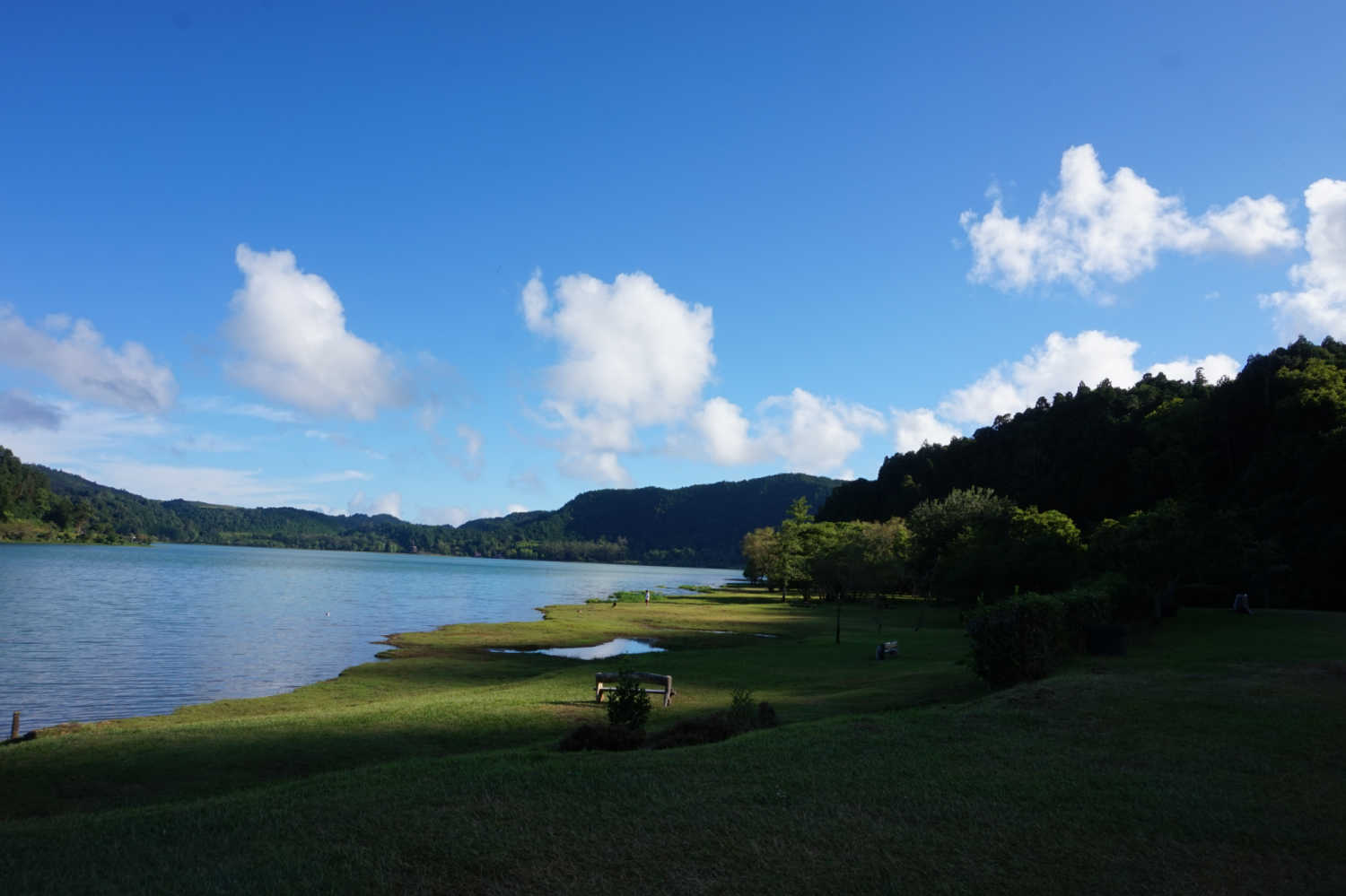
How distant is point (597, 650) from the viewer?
141 ft

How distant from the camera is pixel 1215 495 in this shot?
203ft

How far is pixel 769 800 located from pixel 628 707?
677 cm

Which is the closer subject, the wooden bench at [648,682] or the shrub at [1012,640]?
the shrub at [1012,640]

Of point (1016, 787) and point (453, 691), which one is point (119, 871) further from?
point (453, 691)

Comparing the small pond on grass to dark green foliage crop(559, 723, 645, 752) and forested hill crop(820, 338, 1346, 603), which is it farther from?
dark green foliage crop(559, 723, 645, 752)

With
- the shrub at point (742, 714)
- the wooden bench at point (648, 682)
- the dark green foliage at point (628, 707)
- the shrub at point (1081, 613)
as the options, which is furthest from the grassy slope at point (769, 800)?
the shrub at point (1081, 613)

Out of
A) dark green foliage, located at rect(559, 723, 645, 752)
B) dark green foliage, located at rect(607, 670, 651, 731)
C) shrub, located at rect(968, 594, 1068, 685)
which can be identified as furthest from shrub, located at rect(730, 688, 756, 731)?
shrub, located at rect(968, 594, 1068, 685)

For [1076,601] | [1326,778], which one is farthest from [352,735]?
[1076,601]

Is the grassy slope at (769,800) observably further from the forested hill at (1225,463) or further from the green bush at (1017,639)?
the forested hill at (1225,463)

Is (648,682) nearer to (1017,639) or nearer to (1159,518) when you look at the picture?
(1017,639)

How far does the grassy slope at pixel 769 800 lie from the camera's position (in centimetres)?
727

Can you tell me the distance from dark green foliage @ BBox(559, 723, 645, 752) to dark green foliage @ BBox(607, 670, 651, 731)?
135cm

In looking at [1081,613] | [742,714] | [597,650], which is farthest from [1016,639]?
[597,650]

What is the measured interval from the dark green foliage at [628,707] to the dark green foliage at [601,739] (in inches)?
53.3
